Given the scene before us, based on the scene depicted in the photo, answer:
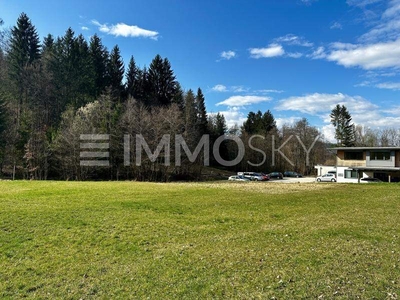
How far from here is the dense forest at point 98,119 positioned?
118ft

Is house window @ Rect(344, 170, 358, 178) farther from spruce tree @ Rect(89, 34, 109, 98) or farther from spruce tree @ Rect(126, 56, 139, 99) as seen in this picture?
spruce tree @ Rect(89, 34, 109, 98)

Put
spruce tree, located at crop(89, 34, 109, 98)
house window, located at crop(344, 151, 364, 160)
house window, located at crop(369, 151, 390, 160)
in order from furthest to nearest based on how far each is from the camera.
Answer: spruce tree, located at crop(89, 34, 109, 98), house window, located at crop(344, 151, 364, 160), house window, located at crop(369, 151, 390, 160)

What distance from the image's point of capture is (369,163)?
114 ft

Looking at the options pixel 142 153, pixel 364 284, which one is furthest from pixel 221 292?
pixel 142 153

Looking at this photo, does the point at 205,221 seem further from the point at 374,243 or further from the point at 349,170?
the point at 349,170

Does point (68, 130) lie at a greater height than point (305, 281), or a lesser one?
greater

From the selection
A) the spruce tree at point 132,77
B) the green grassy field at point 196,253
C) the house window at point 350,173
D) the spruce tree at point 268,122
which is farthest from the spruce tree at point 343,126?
the green grassy field at point 196,253

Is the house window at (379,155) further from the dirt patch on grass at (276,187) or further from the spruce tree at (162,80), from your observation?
the spruce tree at (162,80)

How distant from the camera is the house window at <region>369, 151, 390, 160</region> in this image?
110 ft

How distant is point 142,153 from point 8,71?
87.1 ft

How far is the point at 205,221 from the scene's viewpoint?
10594mm

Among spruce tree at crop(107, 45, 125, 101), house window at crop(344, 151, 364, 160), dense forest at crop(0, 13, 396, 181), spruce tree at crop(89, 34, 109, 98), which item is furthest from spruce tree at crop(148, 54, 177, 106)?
house window at crop(344, 151, 364, 160)

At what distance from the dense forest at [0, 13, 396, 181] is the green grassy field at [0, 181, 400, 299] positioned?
26.2 metres

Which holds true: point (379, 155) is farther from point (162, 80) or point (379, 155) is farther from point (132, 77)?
point (132, 77)
